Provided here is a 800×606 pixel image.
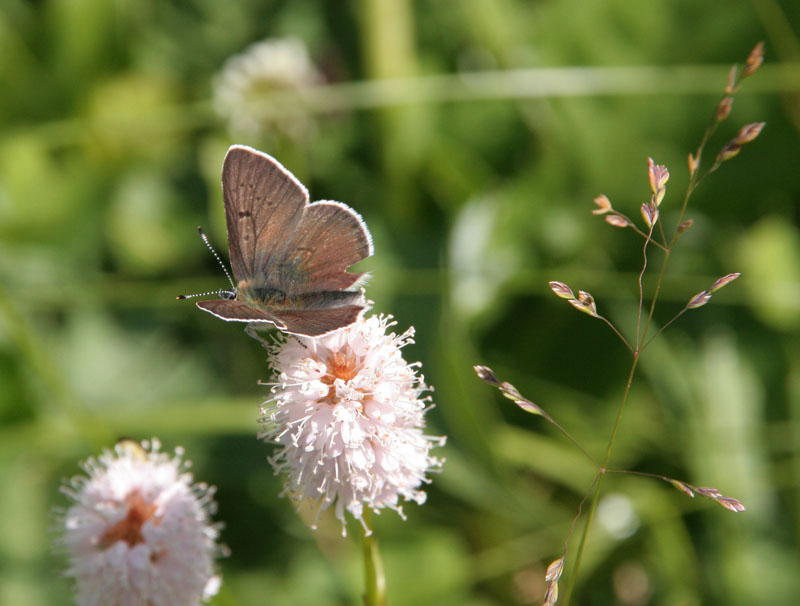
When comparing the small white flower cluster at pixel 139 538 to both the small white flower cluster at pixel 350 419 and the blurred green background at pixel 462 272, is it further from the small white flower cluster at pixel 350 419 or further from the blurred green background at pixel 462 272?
the blurred green background at pixel 462 272

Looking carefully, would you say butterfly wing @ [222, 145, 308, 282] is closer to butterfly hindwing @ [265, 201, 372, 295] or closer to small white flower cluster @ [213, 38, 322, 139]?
butterfly hindwing @ [265, 201, 372, 295]

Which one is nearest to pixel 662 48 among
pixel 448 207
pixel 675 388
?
pixel 448 207

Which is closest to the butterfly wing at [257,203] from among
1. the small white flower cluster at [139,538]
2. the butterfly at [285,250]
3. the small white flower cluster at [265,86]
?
the butterfly at [285,250]

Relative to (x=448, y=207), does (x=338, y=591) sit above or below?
below

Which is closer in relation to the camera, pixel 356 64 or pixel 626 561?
pixel 626 561

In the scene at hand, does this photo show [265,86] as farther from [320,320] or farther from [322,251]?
[320,320]

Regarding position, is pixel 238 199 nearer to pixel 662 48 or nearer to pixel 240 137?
pixel 240 137

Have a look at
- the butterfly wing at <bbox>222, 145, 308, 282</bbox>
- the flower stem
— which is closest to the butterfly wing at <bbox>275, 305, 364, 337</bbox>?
the butterfly wing at <bbox>222, 145, 308, 282</bbox>
